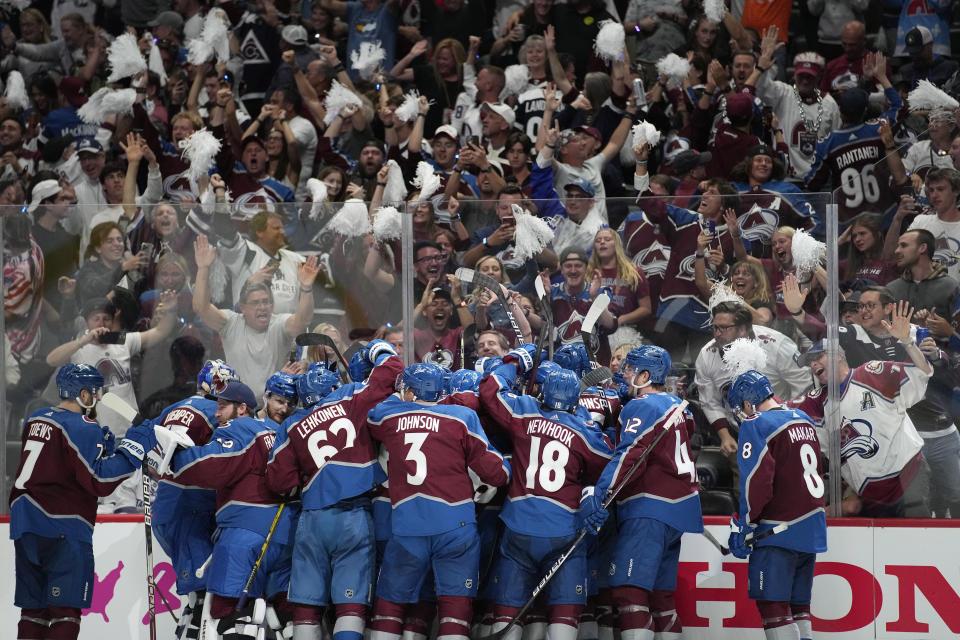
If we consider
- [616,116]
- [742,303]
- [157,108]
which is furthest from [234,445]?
[157,108]

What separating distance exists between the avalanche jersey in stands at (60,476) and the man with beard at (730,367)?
119 inches

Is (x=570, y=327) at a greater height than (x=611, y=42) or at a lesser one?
lesser

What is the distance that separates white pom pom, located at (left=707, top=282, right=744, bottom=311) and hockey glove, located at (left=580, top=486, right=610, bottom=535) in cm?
147

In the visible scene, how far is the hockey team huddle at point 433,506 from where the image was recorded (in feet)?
20.8

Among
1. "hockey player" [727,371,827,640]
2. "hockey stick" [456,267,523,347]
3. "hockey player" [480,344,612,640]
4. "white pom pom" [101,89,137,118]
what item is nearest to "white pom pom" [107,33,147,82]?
"white pom pom" [101,89,137,118]

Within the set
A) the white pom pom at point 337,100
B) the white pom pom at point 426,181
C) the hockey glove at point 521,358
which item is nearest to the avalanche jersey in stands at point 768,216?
the hockey glove at point 521,358

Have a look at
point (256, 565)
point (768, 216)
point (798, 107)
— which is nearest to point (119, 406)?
point (256, 565)

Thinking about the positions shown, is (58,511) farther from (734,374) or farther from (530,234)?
(734,374)

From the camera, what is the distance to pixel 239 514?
655 cm

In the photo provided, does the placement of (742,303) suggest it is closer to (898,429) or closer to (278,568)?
(898,429)

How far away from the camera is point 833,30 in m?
10.3

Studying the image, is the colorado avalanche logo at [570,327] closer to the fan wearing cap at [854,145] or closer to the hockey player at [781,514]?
the hockey player at [781,514]

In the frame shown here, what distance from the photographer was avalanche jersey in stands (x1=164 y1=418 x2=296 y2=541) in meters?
6.49

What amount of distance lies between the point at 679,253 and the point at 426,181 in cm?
174
